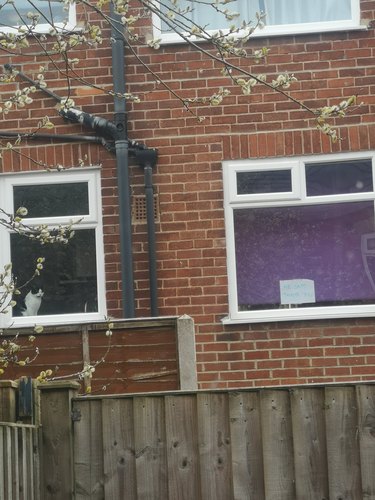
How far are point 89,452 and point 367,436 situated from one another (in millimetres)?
1231

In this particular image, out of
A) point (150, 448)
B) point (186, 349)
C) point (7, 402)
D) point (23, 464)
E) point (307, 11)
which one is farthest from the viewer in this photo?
point (307, 11)

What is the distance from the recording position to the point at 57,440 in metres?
5.34

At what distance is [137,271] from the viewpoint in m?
10.1

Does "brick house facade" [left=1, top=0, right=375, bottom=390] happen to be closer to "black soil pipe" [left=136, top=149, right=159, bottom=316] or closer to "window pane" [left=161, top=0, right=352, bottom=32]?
"black soil pipe" [left=136, top=149, right=159, bottom=316]

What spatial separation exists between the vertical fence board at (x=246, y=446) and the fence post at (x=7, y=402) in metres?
0.94

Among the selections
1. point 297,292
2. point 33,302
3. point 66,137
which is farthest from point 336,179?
point 33,302

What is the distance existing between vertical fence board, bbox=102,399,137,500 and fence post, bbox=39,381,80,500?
16 centimetres

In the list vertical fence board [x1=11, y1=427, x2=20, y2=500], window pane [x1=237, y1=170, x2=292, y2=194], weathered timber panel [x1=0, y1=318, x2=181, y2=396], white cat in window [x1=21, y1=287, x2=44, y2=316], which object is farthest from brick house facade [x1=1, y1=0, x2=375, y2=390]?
vertical fence board [x1=11, y1=427, x2=20, y2=500]

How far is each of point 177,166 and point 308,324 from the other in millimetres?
1741

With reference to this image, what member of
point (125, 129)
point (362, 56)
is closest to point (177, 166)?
point (125, 129)

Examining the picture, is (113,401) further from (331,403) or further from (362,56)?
(362,56)

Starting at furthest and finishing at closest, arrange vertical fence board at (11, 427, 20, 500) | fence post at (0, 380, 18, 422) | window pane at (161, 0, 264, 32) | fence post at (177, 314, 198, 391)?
1. window pane at (161, 0, 264, 32)
2. fence post at (177, 314, 198, 391)
3. fence post at (0, 380, 18, 422)
4. vertical fence board at (11, 427, 20, 500)

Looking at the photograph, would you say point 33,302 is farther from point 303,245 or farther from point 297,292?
point 303,245

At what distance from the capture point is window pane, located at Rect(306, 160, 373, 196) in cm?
1018
